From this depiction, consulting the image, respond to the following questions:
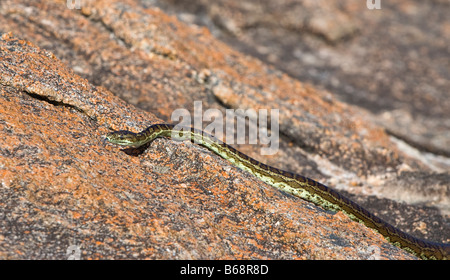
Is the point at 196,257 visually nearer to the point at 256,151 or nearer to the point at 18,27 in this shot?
the point at 256,151

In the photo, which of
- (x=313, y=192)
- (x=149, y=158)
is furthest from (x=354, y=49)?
(x=149, y=158)

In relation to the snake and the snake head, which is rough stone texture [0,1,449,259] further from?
the snake

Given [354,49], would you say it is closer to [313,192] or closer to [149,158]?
[313,192]

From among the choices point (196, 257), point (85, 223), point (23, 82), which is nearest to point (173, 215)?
point (196, 257)

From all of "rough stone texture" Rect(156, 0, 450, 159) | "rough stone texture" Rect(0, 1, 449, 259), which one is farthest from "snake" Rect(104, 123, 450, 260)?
"rough stone texture" Rect(156, 0, 450, 159)

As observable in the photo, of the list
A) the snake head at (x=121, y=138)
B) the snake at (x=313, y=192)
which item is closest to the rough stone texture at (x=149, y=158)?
the snake head at (x=121, y=138)

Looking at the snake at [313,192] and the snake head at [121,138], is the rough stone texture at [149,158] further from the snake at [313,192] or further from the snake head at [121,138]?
the snake at [313,192]
